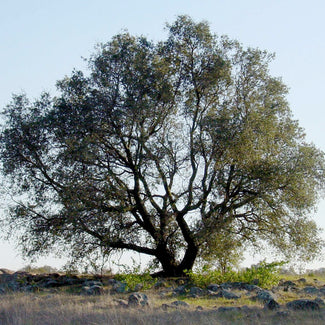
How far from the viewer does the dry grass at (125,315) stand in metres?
13.4

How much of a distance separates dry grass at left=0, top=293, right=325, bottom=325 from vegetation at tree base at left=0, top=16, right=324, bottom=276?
6.69m

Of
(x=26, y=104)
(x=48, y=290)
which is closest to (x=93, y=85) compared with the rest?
(x=26, y=104)

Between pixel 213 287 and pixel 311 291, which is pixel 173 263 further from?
→ pixel 311 291

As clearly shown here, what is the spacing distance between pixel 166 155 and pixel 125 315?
36.8ft

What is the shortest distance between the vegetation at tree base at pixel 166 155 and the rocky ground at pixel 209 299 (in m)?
2.44

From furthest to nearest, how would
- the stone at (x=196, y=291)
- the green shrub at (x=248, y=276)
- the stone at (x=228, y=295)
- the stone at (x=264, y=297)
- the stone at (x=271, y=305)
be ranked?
1. the green shrub at (x=248, y=276)
2. the stone at (x=196, y=291)
3. the stone at (x=228, y=295)
4. the stone at (x=264, y=297)
5. the stone at (x=271, y=305)

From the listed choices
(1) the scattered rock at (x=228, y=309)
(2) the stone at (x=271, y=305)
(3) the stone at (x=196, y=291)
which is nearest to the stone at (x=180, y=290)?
(3) the stone at (x=196, y=291)

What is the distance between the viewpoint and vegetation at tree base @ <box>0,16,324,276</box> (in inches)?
902

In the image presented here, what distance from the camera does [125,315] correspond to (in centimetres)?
1407

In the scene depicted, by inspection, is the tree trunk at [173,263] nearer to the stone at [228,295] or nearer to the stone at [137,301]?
the stone at [228,295]

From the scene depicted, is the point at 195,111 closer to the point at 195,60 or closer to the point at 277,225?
the point at 195,60

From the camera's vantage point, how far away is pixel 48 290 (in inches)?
849

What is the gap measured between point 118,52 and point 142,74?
1965 mm

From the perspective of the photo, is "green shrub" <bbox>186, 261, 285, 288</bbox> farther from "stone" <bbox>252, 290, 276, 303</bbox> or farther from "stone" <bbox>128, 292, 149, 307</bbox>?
"stone" <bbox>128, 292, 149, 307</bbox>
